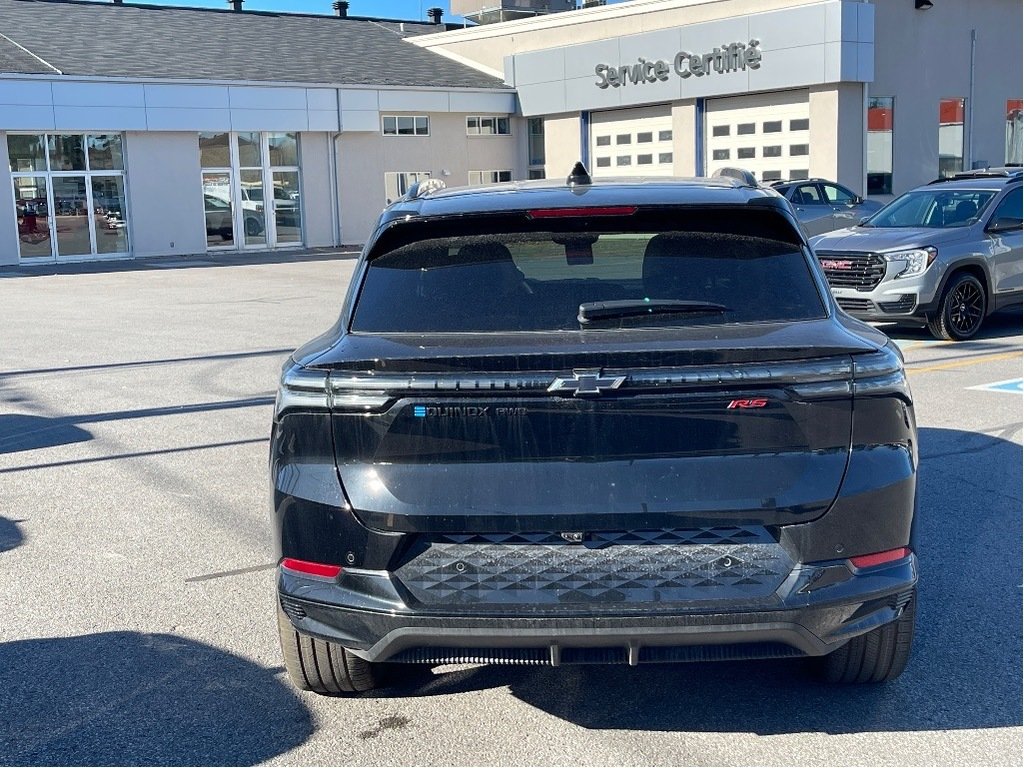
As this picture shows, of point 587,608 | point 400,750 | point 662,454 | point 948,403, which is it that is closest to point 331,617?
point 400,750

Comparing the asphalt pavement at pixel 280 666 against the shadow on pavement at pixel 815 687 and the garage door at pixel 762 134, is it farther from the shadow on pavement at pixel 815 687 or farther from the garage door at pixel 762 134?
the garage door at pixel 762 134

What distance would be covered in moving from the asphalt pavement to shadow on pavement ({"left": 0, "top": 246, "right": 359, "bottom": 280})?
20791mm

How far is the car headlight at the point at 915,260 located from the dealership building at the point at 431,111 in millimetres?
17393

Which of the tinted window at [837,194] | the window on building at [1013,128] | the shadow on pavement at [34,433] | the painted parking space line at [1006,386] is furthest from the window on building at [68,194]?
the painted parking space line at [1006,386]

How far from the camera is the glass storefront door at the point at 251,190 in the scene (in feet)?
112

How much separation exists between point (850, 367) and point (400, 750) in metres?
1.86

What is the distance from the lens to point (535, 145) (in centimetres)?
4025

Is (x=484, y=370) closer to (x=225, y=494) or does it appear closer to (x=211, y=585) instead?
(x=211, y=585)

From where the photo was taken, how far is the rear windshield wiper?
3744mm

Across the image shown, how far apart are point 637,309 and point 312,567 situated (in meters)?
1.29

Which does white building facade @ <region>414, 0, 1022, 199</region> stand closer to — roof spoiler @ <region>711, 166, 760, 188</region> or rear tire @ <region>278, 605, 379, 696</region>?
roof spoiler @ <region>711, 166, 760, 188</region>

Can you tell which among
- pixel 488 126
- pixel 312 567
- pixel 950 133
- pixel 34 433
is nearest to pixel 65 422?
pixel 34 433

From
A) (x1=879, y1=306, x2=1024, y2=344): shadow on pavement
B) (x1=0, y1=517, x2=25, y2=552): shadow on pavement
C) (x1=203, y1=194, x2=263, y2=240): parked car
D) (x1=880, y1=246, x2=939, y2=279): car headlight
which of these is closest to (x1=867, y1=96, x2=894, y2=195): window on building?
(x1=879, y1=306, x2=1024, y2=344): shadow on pavement

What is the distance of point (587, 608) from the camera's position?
342 cm
